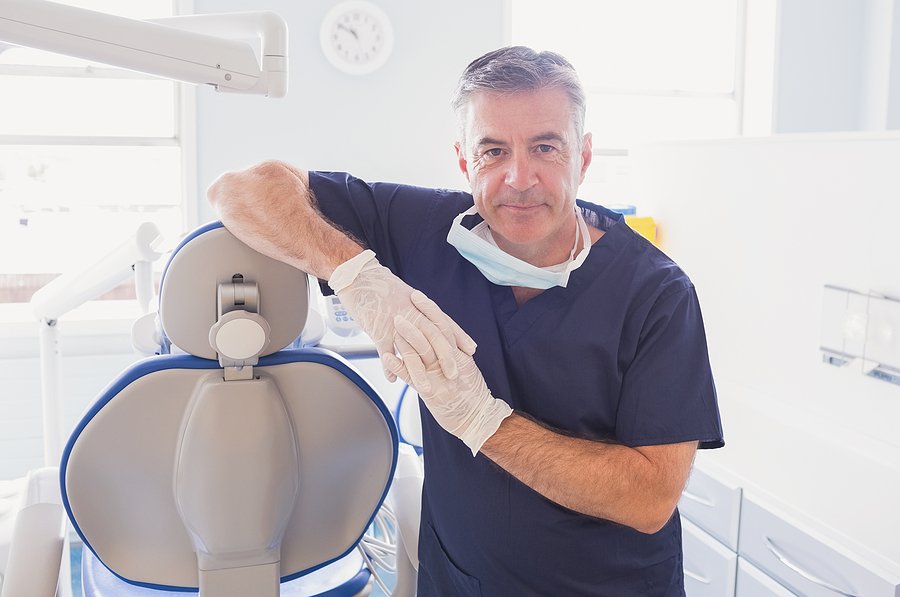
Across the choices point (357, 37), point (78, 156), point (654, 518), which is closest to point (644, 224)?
point (357, 37)

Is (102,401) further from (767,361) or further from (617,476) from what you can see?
(767,361)

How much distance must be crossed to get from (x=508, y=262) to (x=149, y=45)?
591 millimetres

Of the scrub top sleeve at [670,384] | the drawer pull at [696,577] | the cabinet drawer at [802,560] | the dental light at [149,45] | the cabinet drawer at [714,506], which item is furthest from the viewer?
the drawer pull at [696,577]

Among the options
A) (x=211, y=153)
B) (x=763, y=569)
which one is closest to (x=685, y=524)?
(x=763, y=569)

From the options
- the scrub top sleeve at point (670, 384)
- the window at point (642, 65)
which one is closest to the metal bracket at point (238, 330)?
the scrub top sleeve at point (670, 384)

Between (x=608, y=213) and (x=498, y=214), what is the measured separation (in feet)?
0.69

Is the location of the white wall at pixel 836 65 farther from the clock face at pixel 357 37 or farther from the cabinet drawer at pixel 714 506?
the cabinet drawer at pixel 714 506

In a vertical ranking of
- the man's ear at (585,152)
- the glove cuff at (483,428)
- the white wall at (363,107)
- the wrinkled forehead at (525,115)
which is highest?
the white wall at (363,107)

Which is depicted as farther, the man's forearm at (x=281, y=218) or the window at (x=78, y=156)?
the window at (x=78, y=156)

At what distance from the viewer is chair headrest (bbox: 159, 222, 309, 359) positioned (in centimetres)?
113

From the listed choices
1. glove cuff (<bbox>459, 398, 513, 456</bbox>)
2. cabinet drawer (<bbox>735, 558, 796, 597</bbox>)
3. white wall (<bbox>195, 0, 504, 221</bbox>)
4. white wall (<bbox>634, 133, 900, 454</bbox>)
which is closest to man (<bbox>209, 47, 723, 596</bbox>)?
glove cuff (<bbox>459, 398, 513, 456</bbox>)

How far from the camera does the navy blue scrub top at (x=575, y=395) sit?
3.84 ft

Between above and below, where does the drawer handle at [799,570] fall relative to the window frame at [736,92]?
below

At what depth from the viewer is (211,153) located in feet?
10.2
